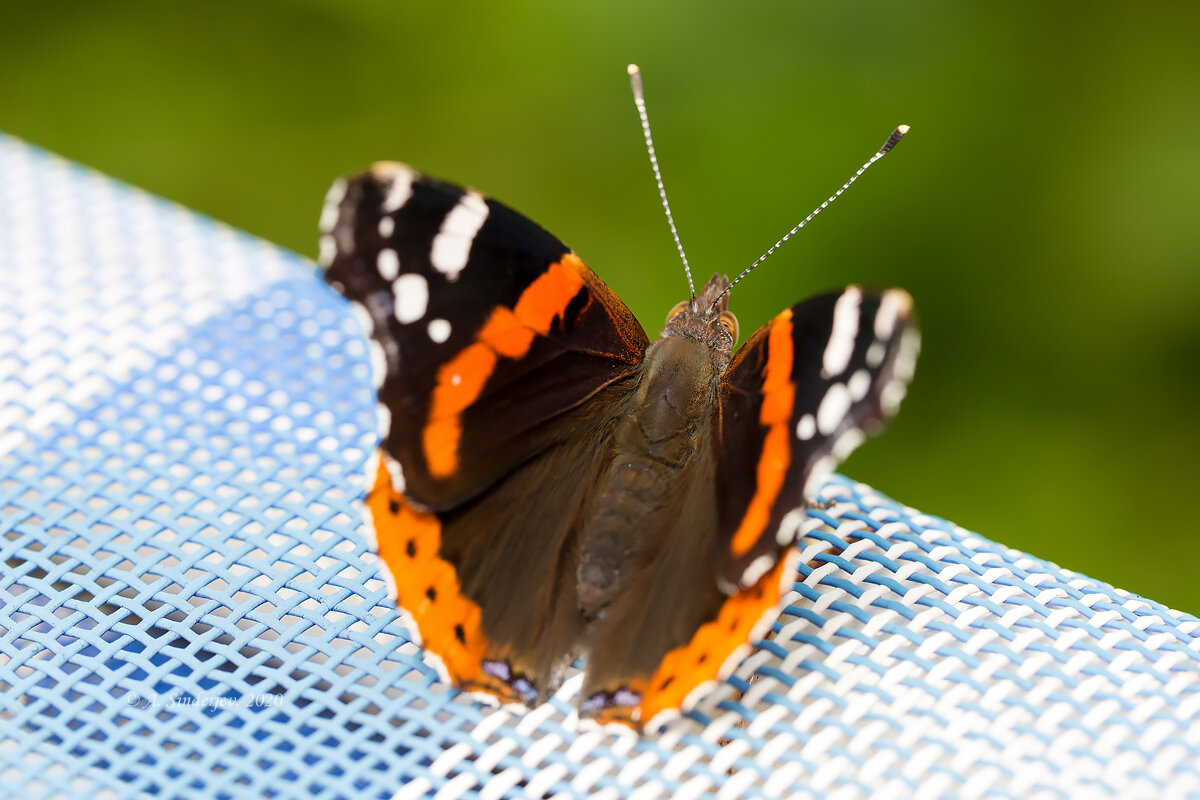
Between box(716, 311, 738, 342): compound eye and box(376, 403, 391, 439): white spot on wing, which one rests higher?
box(716, 311, 738, 342): compound eye

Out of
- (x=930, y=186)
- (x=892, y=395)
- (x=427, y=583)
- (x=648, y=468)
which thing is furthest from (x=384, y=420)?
(x=930, y=186)

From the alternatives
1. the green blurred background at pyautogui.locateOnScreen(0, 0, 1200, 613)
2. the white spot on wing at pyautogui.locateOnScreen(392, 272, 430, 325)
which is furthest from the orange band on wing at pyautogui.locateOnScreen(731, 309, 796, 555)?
the green blurred background at pyautogui.locateOnScreen(0, 0, 1200, 613)

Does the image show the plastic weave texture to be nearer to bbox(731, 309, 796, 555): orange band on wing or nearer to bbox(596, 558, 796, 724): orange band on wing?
bbox(596, 558, 796, 724): orange band on wing

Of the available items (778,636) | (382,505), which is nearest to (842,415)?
(778,636)

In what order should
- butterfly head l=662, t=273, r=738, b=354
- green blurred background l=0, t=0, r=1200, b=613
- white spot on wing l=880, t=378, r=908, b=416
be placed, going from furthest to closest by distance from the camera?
1. green blurred background l=0, t=0, r=1200, b=613
2. butterfly head l=662, t=273, r=738, b=354
3. white spot on wing l=880, t=378, r=908, b=416

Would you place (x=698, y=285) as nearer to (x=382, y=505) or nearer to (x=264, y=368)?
(x=264, y=368)

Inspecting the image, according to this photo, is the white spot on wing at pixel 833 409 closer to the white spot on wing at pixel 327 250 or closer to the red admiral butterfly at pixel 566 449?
the red admiral butterfly at pixel 566 449
